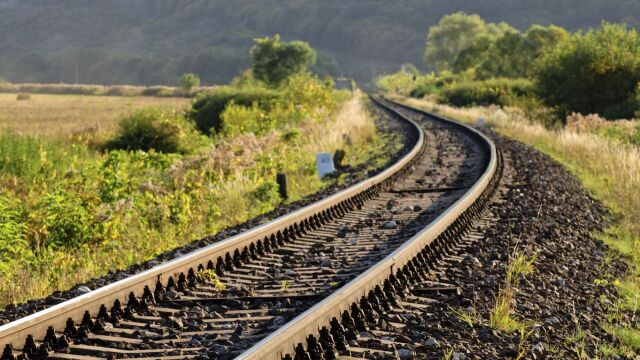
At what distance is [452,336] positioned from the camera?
5.30 metres

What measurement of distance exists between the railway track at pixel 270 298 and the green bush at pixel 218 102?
22586mm

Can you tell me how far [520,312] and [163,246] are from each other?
15.0 feet

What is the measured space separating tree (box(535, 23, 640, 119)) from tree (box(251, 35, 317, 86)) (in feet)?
93.8

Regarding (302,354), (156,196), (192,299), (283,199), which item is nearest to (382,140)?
(283,199)

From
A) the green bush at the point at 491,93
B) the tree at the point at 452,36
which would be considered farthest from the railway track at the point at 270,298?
the tree at the point at 452,36

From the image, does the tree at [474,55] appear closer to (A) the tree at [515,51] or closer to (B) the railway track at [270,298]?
(A) the tree at [515,51]

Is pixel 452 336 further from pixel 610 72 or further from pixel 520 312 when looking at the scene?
pixel 610 72

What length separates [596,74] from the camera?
32000 millimetres

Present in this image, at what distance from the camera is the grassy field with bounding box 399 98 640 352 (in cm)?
746

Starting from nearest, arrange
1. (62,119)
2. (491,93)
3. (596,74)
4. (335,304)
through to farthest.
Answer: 1. (335,304)
2. (596,74)
3. (62,119)
4. (491,93)

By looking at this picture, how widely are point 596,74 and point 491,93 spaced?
2245 centimetres

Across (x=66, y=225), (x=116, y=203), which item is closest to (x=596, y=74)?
(x=116, y=203)

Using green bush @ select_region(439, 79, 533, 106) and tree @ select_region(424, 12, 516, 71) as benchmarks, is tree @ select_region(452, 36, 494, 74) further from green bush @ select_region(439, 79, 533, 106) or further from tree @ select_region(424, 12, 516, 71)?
tree @ select_region(424, 12, 516, 71)

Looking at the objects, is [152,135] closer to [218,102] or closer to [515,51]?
[218,102]
